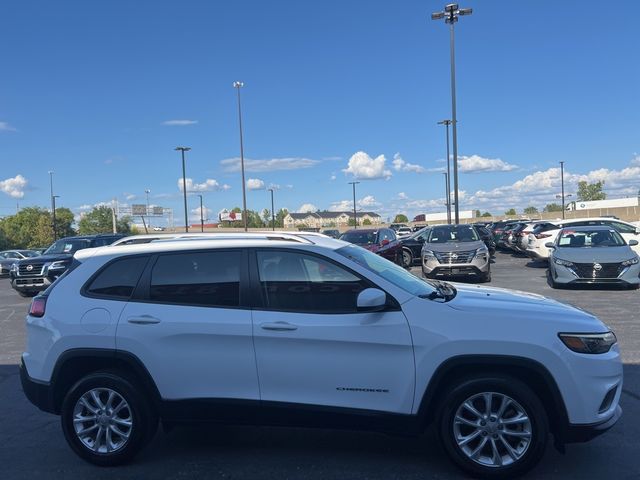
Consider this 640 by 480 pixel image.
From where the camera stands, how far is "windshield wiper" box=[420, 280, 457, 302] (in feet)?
13.6

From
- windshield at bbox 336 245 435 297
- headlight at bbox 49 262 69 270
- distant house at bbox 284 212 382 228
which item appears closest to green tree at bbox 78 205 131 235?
distant house at bbox 284 212 382 228

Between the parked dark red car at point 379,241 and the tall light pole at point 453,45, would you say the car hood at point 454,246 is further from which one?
the tall light pole at point 453,45

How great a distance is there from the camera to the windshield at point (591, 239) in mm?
13508

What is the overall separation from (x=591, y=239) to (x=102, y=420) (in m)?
12.8

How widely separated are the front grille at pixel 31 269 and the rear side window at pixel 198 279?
13010 millimetres

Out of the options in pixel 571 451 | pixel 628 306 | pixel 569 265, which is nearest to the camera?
pixel 571 451

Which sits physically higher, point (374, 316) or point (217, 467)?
point (374, 316)

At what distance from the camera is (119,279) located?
14.4 ft

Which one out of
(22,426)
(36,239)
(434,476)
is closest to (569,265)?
(434,476)

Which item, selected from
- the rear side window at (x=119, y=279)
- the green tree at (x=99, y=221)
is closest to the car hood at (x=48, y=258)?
the rear side window at (x=119, y=279)

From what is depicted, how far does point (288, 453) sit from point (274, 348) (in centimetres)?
101

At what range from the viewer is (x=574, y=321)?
3.86 meters

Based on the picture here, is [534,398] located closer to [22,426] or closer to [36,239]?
[22,426]

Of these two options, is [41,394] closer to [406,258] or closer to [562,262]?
[562,262]
